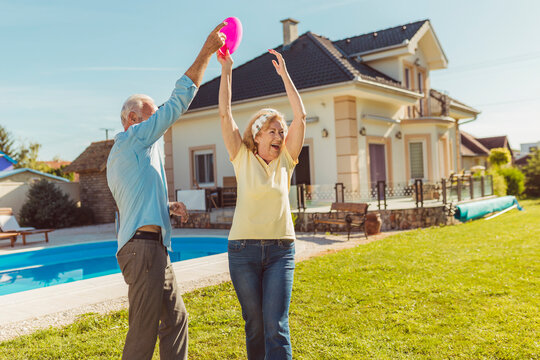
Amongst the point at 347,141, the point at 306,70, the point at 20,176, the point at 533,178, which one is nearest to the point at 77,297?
the point at 347,141

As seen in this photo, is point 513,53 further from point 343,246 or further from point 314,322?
point 314,322

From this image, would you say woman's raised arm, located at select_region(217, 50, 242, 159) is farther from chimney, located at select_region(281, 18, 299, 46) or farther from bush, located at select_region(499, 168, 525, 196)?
bush, located at select_region(499, 168, 525, 196)

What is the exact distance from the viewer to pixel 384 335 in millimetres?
4223

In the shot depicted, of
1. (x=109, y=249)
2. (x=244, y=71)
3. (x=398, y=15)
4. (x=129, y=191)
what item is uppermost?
(x=398, y=15)

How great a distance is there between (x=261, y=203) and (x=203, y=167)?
54.1 feet

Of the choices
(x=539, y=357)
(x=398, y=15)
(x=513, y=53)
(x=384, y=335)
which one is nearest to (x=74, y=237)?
Answer: (x=384, y=335)

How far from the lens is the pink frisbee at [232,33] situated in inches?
120

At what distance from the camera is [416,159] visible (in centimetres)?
1827

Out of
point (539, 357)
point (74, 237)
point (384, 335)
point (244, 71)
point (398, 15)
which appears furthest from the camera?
point (398, 15)

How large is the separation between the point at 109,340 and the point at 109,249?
9.21m

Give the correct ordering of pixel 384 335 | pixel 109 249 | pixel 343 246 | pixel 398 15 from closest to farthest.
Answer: pixel 384 335, pixel 343 246, pixel 109 249, pixel 398 15

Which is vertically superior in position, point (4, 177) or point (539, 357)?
point (4, 177)

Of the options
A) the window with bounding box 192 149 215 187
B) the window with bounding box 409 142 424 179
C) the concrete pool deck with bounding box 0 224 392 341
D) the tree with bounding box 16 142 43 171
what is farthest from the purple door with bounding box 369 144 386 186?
the tree with bounding box 16 142 43 171

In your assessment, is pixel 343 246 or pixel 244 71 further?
pixel 244 71
